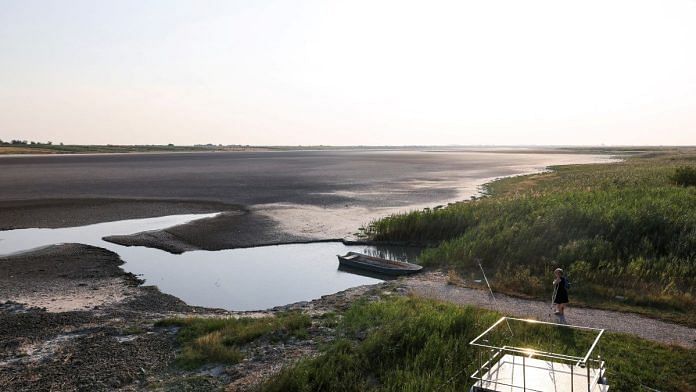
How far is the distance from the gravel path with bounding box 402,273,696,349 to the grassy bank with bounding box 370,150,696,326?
84cm

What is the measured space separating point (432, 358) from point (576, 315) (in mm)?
6824

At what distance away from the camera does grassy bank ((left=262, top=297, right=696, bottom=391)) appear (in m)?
Result: 12.1

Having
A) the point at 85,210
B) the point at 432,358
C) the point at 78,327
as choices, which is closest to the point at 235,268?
the point at 78,327

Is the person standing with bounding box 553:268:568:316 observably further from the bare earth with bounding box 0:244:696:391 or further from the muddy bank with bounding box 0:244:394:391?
the muddy bank with bounding box 0:244:394:391

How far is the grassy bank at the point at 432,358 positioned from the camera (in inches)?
476

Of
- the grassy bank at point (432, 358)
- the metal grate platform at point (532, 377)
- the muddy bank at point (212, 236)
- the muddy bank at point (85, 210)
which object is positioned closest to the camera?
the metal grate platform at point (532, 377)

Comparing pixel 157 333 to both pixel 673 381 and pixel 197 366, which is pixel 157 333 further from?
pixel 673 381

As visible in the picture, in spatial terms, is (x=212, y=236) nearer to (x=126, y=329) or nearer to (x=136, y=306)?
(x=136, y=306)

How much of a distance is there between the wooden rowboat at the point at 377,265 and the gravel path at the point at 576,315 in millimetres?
2748

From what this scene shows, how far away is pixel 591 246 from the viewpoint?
2278 cm

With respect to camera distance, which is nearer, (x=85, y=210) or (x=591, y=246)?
(x=591, y=246)

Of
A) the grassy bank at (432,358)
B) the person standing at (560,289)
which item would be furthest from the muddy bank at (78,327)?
the person standing at (560,289)

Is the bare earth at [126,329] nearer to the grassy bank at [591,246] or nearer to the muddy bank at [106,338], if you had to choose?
the muddy bank at [106,338]

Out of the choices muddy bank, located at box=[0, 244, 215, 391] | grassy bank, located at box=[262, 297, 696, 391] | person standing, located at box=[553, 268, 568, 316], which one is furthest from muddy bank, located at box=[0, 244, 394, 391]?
person standing, located at box=[553, 268, 568, 316]
